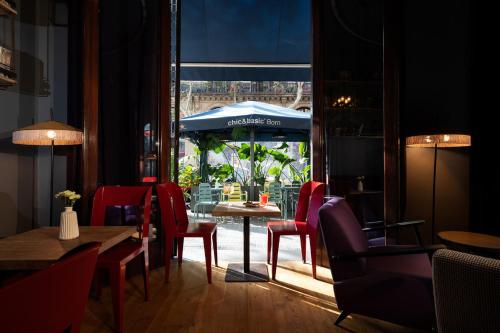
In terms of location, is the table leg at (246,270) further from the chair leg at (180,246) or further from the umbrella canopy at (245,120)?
the umbrella canopy at (245,120)

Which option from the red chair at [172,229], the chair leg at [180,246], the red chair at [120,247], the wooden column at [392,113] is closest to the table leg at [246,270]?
the red chair at [172,229]

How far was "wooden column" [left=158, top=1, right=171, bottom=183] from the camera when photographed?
3529mm

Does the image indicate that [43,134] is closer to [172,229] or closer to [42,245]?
[42,245]

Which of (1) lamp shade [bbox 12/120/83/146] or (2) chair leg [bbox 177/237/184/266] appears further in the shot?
(2) chair leg [bbox 177/237/184/266]

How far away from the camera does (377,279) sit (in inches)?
73.6

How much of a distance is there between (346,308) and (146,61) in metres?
3.24

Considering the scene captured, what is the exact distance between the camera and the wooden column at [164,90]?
3529 millimetres

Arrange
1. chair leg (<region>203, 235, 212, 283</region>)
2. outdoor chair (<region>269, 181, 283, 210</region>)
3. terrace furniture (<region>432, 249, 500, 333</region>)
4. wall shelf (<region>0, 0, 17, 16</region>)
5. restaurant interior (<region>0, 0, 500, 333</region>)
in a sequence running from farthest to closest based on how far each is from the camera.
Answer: outdoor chair (<region>269, 181, 283, 210</region>) < chair leg (<region>203, 235, 212, 283</region>) < restaurant interior (<region>0, 0, 500, 333</region>) < wall shelf (<region>0, 0, 17, 16</region>) < terrace furniture (<region>432, 249, 500, 333</region>)

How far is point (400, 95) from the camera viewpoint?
319cm

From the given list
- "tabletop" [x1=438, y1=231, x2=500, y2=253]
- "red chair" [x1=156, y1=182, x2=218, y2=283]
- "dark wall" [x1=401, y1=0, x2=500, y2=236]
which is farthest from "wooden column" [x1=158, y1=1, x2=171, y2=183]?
"tabletop" [x1=438, y1=231, x2=500, y2=253]

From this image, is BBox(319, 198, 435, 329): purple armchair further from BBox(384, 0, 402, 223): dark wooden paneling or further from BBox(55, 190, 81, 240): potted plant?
BBox(55, 190, 81, 240): potted plant

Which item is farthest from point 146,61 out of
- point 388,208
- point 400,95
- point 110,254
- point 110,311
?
point 388,208

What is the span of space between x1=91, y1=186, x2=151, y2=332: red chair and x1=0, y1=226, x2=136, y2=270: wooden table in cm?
25

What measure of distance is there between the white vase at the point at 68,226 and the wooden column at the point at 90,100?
1009 millimetres
